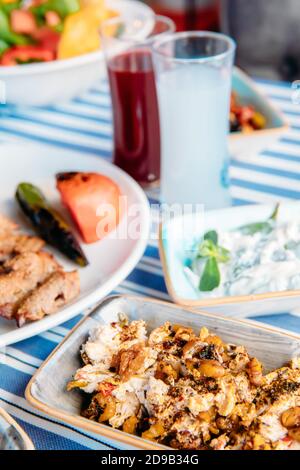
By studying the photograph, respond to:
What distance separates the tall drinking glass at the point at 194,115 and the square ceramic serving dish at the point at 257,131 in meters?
0.21

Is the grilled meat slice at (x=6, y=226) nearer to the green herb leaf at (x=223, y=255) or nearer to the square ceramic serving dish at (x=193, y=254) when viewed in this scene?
the square ceramic serving dish at (x=193, y=254)

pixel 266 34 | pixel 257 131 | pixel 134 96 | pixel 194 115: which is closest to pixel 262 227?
pixel 194 115

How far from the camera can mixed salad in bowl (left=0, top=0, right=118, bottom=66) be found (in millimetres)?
2252

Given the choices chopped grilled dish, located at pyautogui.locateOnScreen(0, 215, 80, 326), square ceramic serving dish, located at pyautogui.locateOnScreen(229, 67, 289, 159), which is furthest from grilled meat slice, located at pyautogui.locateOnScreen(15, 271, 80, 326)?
square ceramic serving dish, located at pyautogui.locateOnScreen(229, 67, 289, 159)

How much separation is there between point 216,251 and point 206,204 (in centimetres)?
32

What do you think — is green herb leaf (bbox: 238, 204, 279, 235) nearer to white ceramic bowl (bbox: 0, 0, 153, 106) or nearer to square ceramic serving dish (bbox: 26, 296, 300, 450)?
square ceramic serving dish (bbox: 26, 296, 300, 450)

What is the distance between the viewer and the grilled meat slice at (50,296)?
4.17 ft

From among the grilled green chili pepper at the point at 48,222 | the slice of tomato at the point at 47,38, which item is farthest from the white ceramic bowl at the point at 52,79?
the grilled green chili pepper at the point at 48,222

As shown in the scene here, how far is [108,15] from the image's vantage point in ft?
7.85

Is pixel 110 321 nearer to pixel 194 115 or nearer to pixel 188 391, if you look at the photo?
pixel 188 391

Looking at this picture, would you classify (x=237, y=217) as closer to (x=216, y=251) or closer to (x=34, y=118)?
(x=216, y=251)

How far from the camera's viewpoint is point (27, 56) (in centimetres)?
230
